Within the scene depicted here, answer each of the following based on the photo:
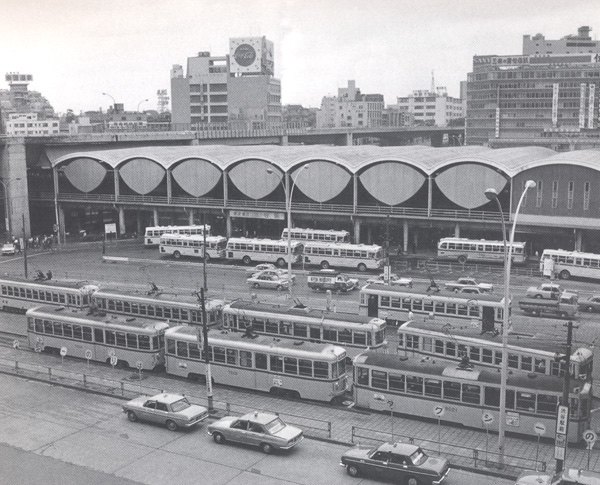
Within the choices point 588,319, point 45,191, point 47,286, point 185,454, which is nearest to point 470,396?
point 185,454

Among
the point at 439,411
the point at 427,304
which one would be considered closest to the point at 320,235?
the point at 427,304

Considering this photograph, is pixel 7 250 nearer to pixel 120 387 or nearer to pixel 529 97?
pixel 120 387

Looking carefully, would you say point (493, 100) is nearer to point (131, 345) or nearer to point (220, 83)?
point (220, 83)

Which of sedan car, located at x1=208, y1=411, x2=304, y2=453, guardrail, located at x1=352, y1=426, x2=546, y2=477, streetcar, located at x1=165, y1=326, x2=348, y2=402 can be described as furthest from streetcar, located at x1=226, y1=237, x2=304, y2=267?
sedan car, located at x1=208, y1=411, x2=304, y2=453

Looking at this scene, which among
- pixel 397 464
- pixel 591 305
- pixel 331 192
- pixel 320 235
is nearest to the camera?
pixel 397 464

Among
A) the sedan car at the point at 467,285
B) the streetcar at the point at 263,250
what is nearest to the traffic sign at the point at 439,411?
the sedan car at the point at 467,285

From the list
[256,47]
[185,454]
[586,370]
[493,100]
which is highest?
[256,47]
